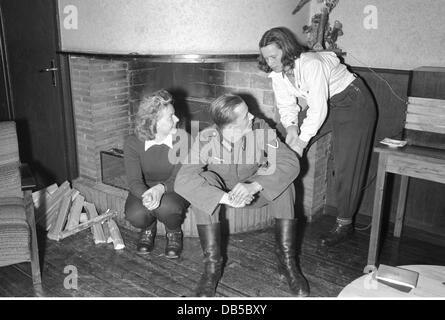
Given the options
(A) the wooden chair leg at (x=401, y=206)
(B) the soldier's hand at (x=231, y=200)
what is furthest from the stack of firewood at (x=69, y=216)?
(A) the wooden chair leg at (x=401, y=206)

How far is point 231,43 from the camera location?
300cm

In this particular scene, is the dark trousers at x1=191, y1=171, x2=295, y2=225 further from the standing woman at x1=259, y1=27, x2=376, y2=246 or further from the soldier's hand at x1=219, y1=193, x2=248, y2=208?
the standing woman at x1=259, y1=27, x2=376, y2=246

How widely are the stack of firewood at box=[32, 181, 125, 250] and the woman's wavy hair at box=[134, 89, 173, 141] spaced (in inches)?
32.0

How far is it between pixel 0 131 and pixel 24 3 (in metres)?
1.33

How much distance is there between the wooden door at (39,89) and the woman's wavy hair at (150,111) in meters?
1.20

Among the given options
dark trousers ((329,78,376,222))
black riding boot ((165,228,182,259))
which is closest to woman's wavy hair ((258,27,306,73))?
dark trousers ((329,78,376,222))

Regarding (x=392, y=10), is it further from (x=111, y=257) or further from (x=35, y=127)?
(x=35, y=127)

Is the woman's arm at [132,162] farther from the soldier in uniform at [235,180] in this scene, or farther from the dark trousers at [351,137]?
the dark trousers at [351,137]

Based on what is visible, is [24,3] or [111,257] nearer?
[111,257]

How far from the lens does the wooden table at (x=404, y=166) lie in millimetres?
2354
